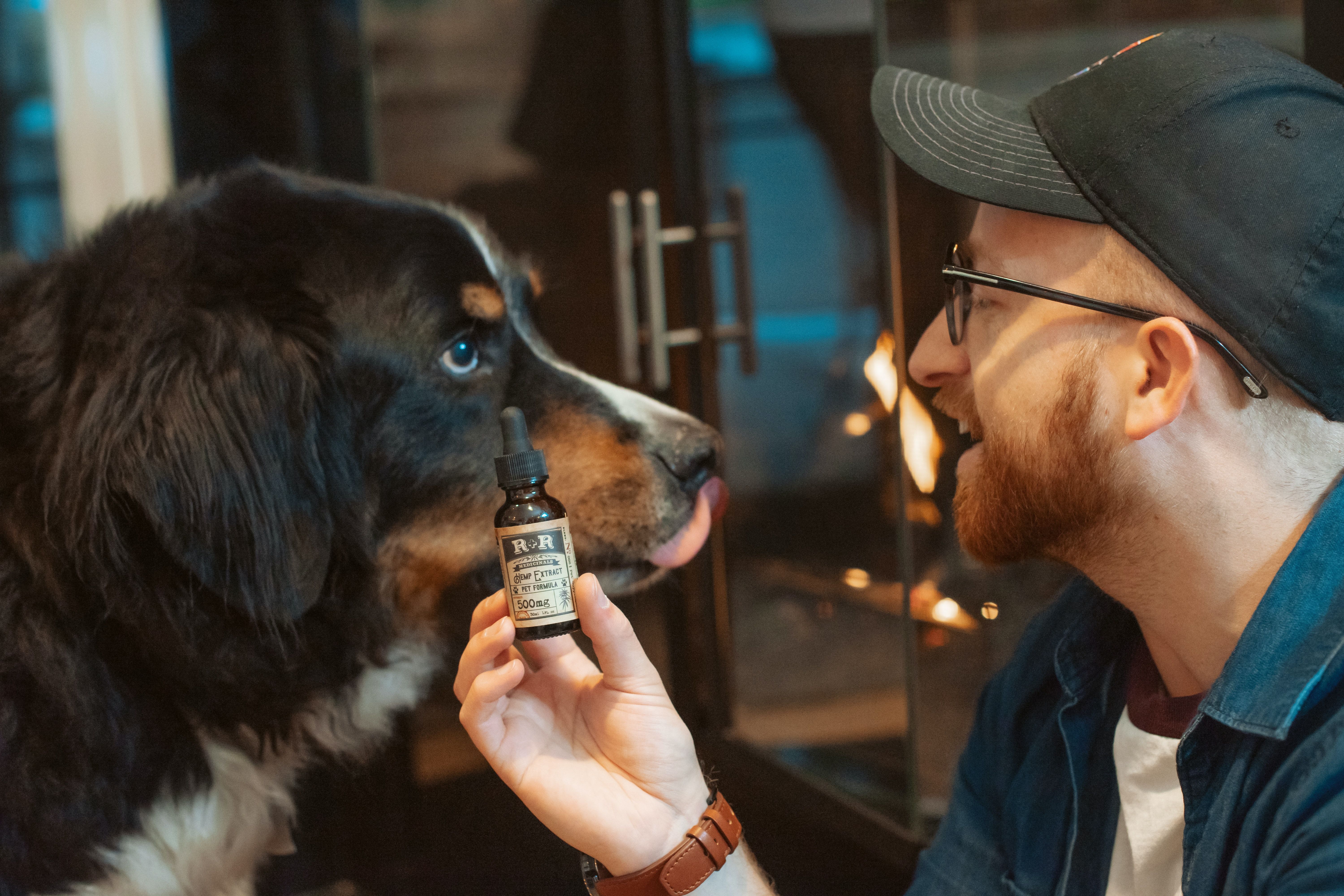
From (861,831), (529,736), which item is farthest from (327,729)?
(861,831)

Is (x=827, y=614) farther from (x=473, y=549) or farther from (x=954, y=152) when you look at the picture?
(x=954, y=152)

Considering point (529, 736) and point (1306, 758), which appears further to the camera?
point (529, 736)

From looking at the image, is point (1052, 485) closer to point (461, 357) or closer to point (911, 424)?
point (911, 424)

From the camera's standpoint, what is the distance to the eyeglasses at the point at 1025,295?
0.84 m

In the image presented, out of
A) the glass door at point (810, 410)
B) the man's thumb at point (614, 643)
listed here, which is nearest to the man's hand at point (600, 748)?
the man's thumb at point (614, 643)

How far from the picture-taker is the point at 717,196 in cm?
213

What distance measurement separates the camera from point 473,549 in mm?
1209

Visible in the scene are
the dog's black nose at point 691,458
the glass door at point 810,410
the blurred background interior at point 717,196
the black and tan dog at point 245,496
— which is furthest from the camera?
the glass door at point 810,410

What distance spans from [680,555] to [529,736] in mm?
435

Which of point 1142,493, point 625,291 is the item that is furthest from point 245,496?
point 625,291

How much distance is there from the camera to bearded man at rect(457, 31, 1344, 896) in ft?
2.65

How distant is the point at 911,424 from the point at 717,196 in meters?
0.96

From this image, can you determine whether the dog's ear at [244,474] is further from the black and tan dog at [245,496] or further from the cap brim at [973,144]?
the cap brim at [973,144]

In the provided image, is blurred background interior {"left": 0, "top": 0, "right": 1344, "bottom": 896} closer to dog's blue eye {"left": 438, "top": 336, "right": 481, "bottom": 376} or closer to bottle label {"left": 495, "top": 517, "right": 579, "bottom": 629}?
dog's blue eye {"left": 438, "top": 336, "right": 481, "bottom": 376}
